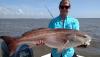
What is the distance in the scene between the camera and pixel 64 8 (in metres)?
5.71

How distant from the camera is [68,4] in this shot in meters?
5.75

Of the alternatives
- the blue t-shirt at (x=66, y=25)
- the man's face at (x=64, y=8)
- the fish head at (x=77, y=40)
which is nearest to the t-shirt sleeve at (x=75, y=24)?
the blue t-shirt at (x=66, y=25)

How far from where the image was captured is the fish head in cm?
522

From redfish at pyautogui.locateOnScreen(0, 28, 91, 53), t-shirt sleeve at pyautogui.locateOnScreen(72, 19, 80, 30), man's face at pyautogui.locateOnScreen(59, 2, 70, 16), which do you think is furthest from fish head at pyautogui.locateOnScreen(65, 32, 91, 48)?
man's face at pyautogui.locateOnScreen(59, 2, 70, 16)

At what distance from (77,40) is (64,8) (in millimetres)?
904

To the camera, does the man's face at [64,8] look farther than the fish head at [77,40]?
Yes

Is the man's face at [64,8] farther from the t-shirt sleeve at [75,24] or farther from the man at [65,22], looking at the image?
the t-shirt sleeve at [75,24]

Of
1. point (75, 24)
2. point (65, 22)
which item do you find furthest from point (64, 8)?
point (75, 24)

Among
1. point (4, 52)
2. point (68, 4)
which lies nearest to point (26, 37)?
point (68, 4)

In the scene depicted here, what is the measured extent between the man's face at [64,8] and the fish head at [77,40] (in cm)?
74

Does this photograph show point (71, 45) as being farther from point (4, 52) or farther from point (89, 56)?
point (89, 56)

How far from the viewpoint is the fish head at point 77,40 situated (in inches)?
206

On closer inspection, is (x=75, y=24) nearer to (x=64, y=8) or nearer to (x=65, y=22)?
(x=65, y=22)

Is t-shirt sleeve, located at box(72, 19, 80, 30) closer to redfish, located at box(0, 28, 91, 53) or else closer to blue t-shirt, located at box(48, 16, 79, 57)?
blue t-shirt, located at box(48, 16, 79, 57)
